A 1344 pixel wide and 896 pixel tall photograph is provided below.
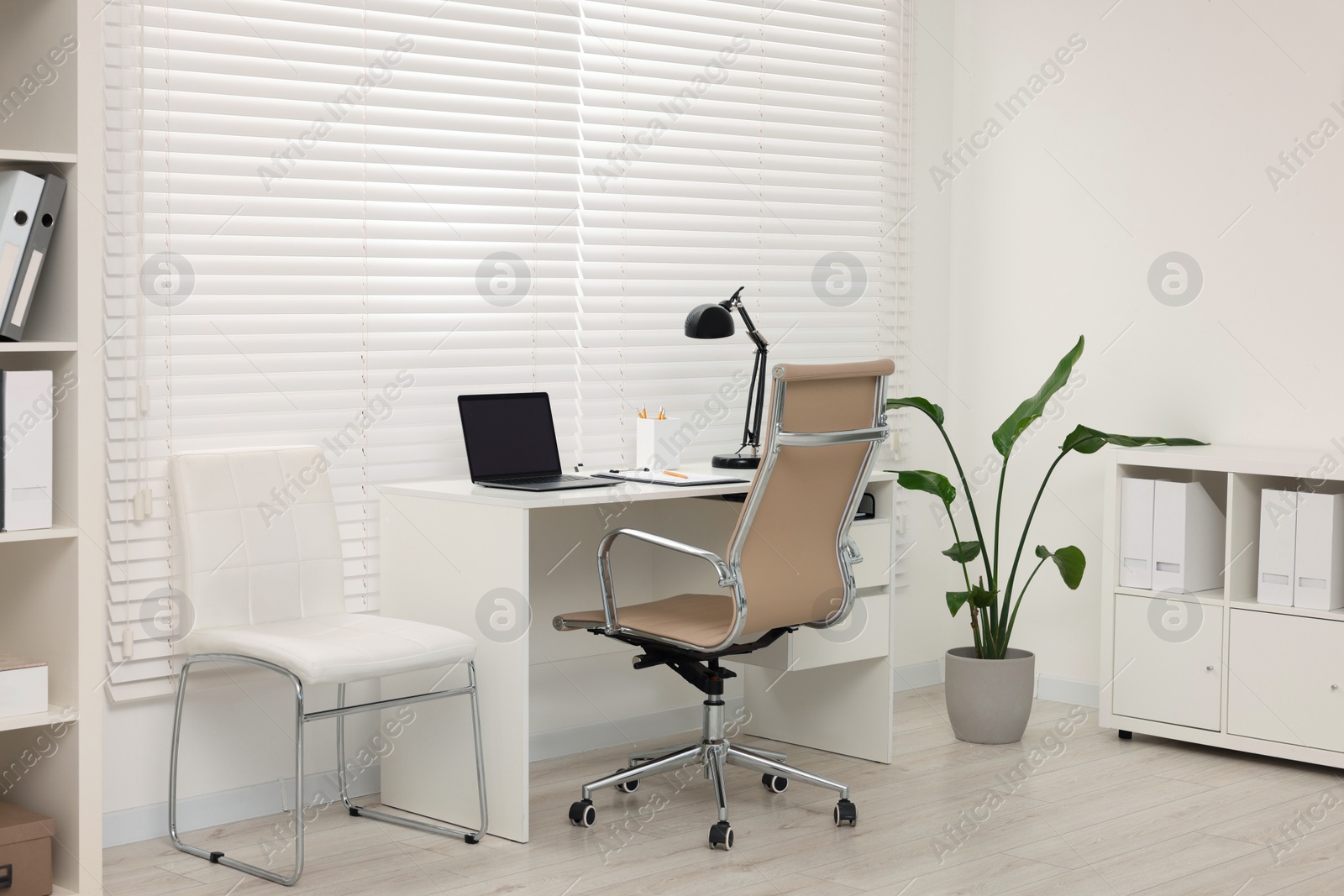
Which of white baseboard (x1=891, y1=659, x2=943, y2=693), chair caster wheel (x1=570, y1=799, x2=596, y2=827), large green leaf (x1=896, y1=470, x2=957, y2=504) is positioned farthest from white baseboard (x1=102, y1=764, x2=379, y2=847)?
white baseboard (x1=891, y1=659, x2=943, y2=693)

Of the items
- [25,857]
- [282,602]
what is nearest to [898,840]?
[282,602]

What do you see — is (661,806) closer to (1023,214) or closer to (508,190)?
(508,190)

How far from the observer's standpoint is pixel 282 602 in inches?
128

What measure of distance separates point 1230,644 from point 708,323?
1733mm

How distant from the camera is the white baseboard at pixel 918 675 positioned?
15.7ft

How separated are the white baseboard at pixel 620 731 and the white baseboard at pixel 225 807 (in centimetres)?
54

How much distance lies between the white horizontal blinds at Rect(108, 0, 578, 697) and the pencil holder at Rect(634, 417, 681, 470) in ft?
0.81

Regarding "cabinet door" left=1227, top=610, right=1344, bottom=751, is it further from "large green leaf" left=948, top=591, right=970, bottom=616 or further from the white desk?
the white desk

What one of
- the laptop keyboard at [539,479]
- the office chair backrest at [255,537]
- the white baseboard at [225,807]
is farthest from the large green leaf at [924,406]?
the white baseboard at [225,807]

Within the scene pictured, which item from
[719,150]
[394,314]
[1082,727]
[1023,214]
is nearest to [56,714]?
[394,314]

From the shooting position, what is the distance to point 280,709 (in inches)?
134

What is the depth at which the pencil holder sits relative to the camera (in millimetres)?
3797

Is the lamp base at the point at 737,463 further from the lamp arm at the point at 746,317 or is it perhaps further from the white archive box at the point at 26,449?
the white archive box at the point at 26,449

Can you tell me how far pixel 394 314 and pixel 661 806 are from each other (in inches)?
57.0
